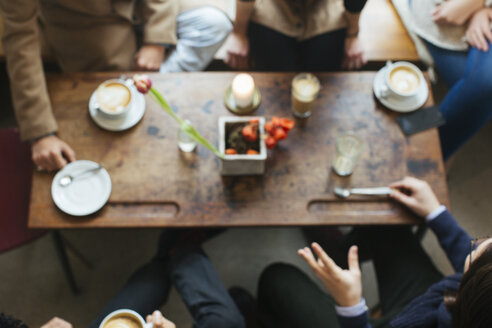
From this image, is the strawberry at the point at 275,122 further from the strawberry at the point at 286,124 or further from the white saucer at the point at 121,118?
the white saucer at the point at 121,118

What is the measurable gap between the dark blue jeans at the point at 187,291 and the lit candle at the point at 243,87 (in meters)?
0.62

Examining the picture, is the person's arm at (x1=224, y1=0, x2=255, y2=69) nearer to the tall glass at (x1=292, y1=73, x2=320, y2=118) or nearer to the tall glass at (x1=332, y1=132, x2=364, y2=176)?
the tall glass at (x1=292, y1=73, x2=320, y2=118)

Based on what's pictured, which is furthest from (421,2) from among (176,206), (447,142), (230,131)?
(176,206)

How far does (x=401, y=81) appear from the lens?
5.08 ft

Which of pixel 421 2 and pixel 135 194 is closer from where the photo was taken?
pixel 135 194

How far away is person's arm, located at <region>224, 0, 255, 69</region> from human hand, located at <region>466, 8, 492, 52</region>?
0.93m

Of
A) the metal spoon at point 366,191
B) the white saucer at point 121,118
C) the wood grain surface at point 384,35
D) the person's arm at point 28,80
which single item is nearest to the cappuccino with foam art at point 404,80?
the metal spoon at point 366,191

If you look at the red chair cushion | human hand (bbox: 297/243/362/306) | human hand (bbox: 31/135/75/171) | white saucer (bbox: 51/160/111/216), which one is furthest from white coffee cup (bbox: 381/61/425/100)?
the red chair cushion

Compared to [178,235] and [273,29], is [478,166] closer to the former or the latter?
[273,29]

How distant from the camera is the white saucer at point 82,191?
4.50 ft

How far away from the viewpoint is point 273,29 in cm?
182

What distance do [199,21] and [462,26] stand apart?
3.75ft

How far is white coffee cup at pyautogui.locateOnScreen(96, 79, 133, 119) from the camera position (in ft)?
4.83

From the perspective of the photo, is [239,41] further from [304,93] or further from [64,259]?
[64,259]
